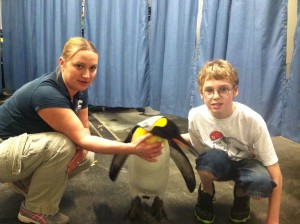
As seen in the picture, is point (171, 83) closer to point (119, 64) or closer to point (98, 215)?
point (119, 64)

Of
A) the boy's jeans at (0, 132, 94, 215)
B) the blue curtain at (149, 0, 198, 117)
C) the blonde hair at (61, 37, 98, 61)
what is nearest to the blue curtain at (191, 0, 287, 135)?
the blue curtain at (149, 0, 198, 117)

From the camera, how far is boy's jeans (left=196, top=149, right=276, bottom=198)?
3.42 feet

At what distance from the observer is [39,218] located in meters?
1.10

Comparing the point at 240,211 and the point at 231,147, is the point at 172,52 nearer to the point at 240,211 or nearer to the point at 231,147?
the point at 231,147

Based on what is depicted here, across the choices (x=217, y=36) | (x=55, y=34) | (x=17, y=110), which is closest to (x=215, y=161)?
(x=17, y=110)

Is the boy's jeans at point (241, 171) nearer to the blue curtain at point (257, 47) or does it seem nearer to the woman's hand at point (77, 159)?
the woman's hand at point (77, 159)

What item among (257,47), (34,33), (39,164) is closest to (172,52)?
(257,47)

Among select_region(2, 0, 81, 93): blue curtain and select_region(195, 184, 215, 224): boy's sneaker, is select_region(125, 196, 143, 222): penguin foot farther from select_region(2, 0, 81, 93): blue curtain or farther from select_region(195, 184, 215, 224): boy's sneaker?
select_region(2, 0, 81, 93): blue curtain

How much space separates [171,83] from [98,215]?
1.33 m

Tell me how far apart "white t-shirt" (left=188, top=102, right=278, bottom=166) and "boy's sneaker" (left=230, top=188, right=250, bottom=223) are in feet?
0.59

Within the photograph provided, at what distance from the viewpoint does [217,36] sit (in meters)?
1.95

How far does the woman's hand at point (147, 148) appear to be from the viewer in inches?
39.4

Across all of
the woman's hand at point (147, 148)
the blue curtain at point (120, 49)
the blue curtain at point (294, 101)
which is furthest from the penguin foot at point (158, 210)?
the blue curtain at point (120, 49)

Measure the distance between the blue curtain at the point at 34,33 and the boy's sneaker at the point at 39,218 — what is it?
2.11 meters
